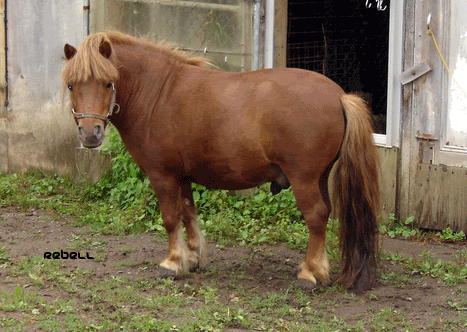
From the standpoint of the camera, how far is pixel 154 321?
3762mm

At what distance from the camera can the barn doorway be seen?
7.45 m

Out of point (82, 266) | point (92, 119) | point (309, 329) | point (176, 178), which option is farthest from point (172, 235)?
point (309, 329)

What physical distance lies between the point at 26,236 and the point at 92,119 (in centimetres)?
231

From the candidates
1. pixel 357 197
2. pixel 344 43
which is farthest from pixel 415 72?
pixel 344 43

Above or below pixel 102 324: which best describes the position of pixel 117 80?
above

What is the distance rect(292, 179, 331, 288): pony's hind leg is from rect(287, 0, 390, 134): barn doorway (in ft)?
10.5

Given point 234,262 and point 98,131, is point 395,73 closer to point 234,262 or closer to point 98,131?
point 234,262

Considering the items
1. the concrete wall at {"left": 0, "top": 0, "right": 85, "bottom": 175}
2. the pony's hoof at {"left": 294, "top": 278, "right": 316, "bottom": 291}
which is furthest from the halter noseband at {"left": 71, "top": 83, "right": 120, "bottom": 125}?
the concrete wall at {"left": 0, "top": 0, "right": 85, "bottom": 175}

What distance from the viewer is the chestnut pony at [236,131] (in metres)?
4.26

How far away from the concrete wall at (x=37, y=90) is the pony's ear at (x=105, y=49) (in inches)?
134

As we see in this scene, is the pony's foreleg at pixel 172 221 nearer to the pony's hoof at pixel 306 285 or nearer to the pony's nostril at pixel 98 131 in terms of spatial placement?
the pony's nostril at pixel 98 131

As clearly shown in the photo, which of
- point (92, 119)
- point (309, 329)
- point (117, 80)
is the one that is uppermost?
point (117, 80)

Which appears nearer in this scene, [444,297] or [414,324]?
[414,324]

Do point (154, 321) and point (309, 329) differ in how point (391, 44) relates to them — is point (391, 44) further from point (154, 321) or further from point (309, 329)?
point (154, 321)
